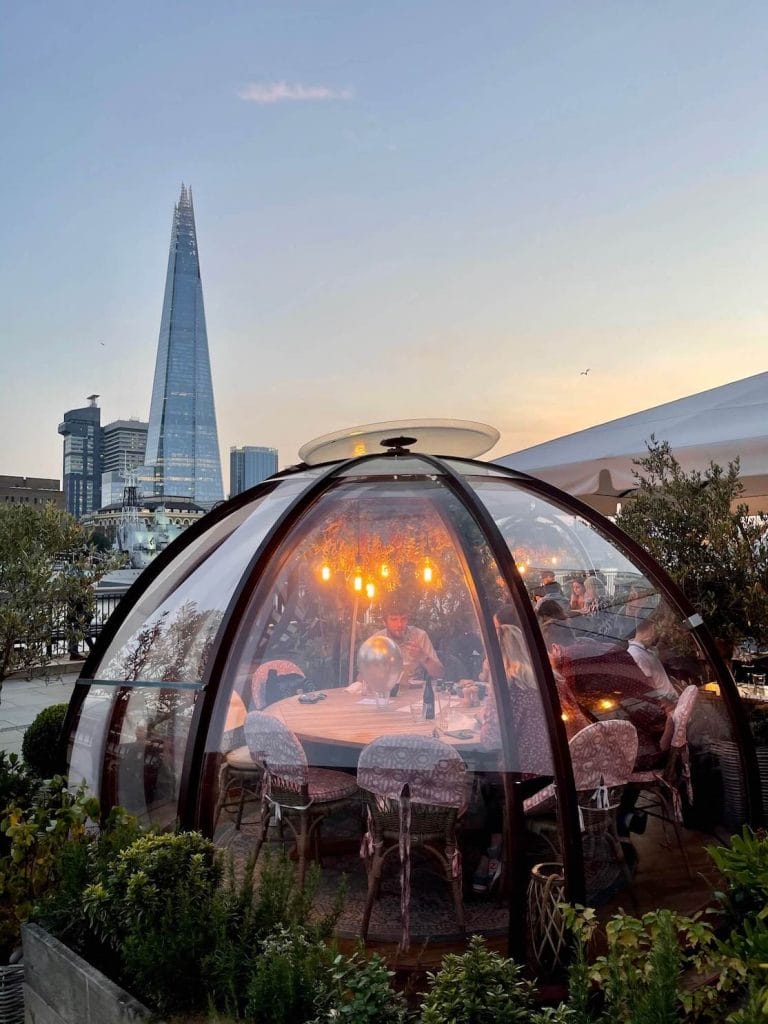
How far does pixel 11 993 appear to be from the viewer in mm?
3121

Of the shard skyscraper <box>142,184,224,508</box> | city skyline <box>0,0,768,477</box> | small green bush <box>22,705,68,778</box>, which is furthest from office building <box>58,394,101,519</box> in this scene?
small green bush <box>22,705,68,778</box>

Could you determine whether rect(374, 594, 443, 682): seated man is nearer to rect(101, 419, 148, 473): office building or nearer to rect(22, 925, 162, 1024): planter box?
rect(22, 925, 162, 1024): planter box

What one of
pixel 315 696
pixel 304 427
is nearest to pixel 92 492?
pixel 304 427

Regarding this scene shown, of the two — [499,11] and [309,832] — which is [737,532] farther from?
[499,11]

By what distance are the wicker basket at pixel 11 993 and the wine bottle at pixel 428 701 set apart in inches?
89.8

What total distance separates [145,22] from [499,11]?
4.57 meters

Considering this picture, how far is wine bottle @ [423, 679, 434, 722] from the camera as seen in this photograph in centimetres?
386

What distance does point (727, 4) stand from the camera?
791 cm

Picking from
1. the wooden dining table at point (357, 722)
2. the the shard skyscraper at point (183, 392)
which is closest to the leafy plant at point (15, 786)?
the wooden dining table at point (357, 722)

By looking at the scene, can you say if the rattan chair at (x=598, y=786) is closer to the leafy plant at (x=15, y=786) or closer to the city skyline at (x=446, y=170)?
the city skyline at (x=446, y=170)

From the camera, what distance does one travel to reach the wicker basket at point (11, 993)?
3.11 m

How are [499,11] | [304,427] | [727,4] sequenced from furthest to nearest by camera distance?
[304,427] → [499,11] → [727,4]

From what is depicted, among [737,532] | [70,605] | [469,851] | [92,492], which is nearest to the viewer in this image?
[469,851]

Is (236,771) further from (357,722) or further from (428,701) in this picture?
(428,701)
